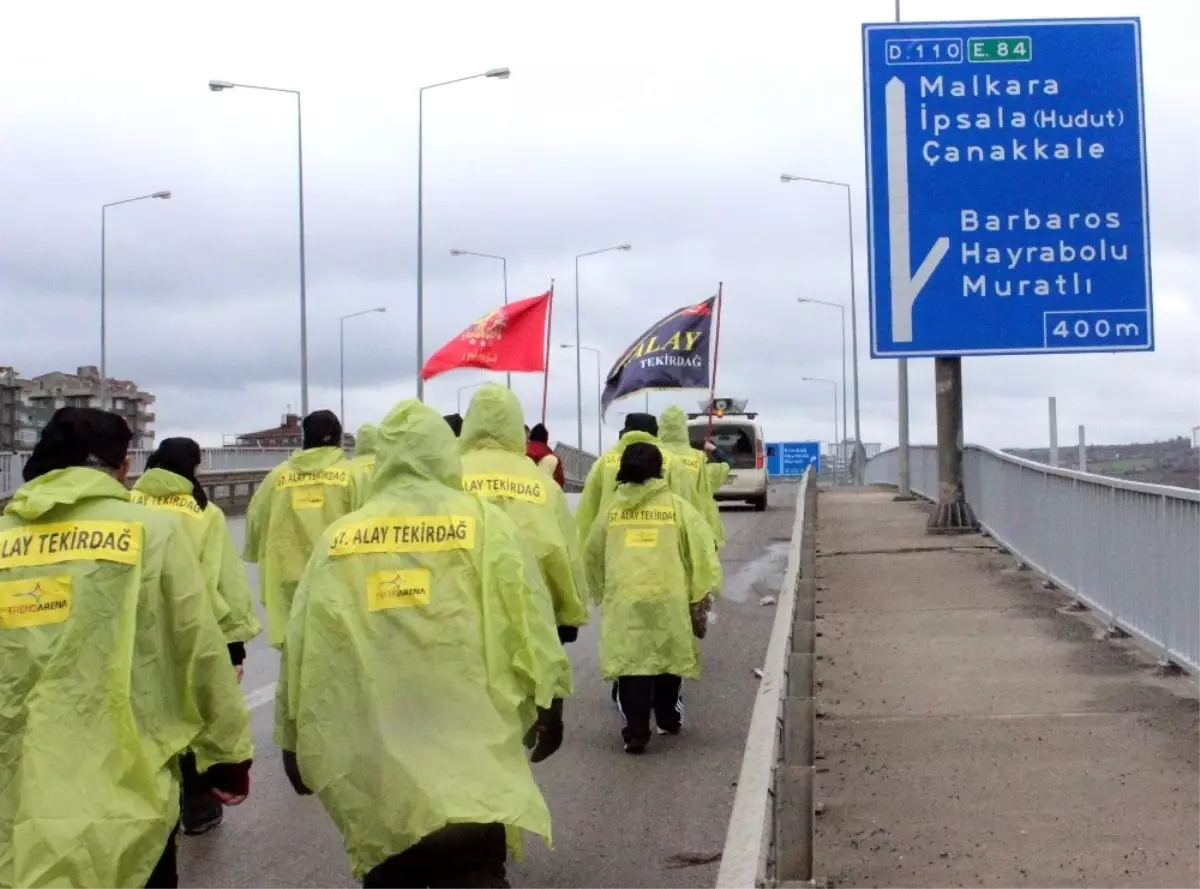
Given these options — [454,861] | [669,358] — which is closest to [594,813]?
[454,861]

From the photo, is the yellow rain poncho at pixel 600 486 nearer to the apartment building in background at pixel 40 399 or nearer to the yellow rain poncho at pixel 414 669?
the yellow rain poncho at pixel 414 669

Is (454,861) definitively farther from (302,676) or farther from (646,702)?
(646,702)

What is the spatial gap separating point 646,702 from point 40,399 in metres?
29.6

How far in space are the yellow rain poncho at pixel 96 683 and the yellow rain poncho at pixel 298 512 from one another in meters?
4.51

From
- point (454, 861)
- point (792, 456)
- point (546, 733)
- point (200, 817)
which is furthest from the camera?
point (792, 456)

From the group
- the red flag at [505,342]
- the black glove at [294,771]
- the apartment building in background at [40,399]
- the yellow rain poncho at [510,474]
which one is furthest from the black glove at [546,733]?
the apartment building in background at [40,399]

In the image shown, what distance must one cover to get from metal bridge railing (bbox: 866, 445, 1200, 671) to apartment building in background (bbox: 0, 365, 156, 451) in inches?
764

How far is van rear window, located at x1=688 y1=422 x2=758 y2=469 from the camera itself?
1249 inches

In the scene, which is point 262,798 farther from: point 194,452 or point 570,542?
point 570,542

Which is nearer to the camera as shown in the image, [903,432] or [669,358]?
[669,358]

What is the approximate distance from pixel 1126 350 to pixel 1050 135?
7.36 feet

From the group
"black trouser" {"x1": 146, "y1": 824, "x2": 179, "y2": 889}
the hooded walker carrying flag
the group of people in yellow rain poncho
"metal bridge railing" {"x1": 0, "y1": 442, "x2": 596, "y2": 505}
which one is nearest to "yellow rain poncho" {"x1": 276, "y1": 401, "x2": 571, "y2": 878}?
the group of people in yellow rain poncho

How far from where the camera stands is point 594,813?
7.13 meters

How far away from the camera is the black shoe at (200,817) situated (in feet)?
22.6
